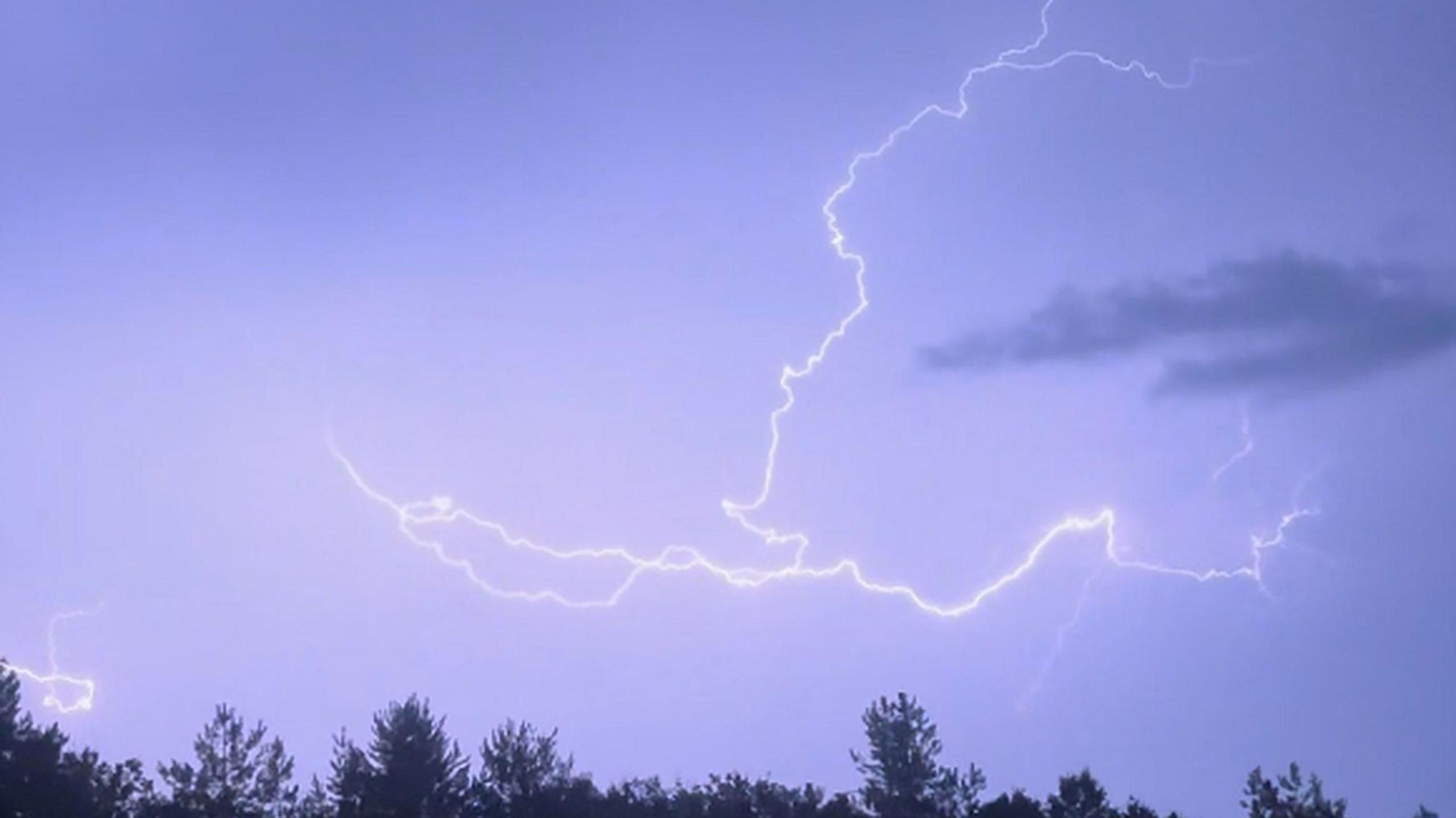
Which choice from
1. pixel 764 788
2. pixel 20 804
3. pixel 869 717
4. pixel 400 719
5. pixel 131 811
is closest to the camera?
pixel 20 804

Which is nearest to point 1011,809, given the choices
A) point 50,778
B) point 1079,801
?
point 1079,801

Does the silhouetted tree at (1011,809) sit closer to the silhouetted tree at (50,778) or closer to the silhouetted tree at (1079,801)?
the silhouetted tree at (1079,801)

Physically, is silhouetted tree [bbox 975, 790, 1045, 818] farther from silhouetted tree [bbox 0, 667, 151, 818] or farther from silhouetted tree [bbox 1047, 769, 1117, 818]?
silhouetted tree [bbox 0, 667, 151, 818]

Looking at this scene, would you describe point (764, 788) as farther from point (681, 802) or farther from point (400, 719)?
point (400, 719)

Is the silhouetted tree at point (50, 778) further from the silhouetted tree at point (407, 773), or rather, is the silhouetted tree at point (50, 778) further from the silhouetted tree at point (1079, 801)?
the silhouetted tree at point (1079, 801)

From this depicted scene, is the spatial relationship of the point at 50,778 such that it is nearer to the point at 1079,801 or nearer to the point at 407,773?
the point at 407,773

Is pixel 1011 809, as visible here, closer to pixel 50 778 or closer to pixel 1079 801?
pixel 1079 801

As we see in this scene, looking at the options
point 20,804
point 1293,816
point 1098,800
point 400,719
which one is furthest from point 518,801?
point 1293,816

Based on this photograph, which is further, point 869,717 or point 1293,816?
point 869,717

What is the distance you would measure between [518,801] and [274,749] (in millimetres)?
6405

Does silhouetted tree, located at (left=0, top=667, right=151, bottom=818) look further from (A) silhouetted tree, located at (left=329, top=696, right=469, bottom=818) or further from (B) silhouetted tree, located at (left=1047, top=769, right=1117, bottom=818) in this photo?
(B) silhouetted tree, located at (left=1047, top=769, right=1117, bottom=818)

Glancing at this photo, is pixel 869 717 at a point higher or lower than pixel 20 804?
higher

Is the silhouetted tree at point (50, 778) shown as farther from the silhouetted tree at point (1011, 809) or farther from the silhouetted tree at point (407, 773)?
the silhouetted tree at point (1011, 809)

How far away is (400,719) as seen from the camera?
3803cm
